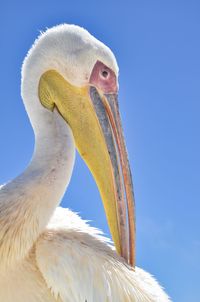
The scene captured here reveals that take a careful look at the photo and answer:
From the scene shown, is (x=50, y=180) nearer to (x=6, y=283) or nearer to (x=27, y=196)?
(x=27, y=196)

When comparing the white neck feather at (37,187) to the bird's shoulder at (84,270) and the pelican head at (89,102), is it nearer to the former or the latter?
the pelican head at (89,102)

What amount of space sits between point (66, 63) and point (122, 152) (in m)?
0.90

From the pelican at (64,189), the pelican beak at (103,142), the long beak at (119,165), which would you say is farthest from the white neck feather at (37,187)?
the long beak at (119,165)

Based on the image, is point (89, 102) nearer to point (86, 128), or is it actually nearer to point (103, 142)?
point (86, 128)

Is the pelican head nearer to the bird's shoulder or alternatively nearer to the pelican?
the pelican

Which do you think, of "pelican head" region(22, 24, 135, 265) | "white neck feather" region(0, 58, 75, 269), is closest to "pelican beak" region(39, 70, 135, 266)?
"pelican head" region(22, 24, 135, 265)

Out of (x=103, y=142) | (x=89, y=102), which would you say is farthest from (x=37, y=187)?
(x=89, y=102)

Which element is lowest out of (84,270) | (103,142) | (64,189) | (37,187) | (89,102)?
(84,270)

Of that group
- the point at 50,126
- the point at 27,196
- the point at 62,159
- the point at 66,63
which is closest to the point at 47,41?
the point at 66,63

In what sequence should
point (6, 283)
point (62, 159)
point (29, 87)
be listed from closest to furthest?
point (6, 283) → point (62, 159) → point (29, 87)

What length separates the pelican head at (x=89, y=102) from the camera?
15.2 ft

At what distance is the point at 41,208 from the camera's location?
439 centimetres

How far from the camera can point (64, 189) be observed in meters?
4.60

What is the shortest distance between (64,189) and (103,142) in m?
0.53
